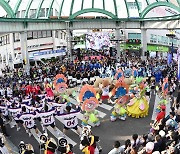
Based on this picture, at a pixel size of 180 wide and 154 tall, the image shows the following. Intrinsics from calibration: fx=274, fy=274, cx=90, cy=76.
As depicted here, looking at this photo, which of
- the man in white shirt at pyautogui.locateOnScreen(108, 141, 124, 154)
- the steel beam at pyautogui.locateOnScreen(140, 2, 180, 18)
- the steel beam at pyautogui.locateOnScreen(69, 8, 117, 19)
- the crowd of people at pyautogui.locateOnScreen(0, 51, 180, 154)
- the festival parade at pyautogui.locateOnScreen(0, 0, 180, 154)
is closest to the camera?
the crowd of people at pyautogui.locateOnScreen(0, 51, 180, 154)

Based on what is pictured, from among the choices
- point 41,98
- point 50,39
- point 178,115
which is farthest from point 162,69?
point 50,39

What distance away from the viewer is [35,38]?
4231cm

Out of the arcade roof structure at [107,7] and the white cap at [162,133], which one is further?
Answer: the arcade roof structure at [107,7]

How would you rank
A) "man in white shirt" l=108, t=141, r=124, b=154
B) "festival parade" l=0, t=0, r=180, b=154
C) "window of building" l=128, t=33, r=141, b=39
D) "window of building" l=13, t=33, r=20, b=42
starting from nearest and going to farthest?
"man in white shirt" l=108, t=141, r=124, b=154 < "festival parade" l=0, t=0, r=180, b=154 < "window of building" l=13, t=33, r=20, b=42 < "window of building" l=128, t=33, r=141, b=39

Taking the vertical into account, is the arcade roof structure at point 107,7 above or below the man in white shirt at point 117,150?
above

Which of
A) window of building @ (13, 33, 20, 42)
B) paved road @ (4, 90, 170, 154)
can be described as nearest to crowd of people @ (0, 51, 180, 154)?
paved road @ (4, 90, 170, 154)

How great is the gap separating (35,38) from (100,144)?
33.6 m

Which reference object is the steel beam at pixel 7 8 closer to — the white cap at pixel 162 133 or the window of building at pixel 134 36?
the white cap at pixel 162 133

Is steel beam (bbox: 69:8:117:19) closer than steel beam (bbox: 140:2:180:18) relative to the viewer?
No

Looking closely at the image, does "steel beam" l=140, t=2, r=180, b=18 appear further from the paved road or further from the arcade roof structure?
the paved road

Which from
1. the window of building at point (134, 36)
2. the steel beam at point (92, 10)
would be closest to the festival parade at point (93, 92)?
the steel beam at point (92, 10)

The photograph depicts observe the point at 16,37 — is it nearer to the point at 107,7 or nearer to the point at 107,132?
the point at 107,7

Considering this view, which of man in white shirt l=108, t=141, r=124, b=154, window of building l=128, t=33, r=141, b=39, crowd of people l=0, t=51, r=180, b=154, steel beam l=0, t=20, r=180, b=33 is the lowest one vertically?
man in white shirt l=108, t=141, r=124, b=154

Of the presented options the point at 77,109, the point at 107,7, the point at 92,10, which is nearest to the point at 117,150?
the point at 77,109
